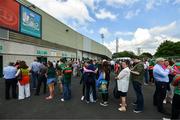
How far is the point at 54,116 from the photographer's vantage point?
627 centimetres

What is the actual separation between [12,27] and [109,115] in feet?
50.3

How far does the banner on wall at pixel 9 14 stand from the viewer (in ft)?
56.7

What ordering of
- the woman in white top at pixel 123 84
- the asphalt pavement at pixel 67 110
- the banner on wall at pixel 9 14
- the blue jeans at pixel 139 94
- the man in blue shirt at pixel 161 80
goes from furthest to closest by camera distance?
the banner on wall at pixel 9 14 < the woman in white top at pixel 123 84 < the blue jeans at pixel 139 94 < the man in blue shirt at pixel 161 80 < the asphalt pavement at pixel 67 110

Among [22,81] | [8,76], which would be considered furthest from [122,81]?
[8,76]

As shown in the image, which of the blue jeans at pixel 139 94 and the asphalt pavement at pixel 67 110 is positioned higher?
the blue jeans at pixel 139 94

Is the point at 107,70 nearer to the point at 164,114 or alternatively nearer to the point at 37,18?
the point at 164,114

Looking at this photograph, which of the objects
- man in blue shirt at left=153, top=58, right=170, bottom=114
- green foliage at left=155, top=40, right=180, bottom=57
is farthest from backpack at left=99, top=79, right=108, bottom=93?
green foliage at left=155, top=40, right=180, bottom=57

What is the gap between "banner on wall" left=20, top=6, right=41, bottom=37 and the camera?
21109 millimetres

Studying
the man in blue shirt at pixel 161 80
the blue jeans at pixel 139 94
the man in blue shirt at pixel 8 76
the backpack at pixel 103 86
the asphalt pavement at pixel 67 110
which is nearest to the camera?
the asphalt pavement at pixel 67 110

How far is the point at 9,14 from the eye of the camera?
1841cm

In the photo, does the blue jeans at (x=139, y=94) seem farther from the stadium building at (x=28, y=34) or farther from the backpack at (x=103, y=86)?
the stadium building at (x=28, y=34)

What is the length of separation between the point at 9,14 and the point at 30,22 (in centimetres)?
439

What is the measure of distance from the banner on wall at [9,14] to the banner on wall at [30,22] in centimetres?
116

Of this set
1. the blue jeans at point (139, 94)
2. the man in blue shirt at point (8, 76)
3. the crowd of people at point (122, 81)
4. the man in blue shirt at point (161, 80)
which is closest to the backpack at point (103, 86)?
the crowd of people at point (122, 81)
